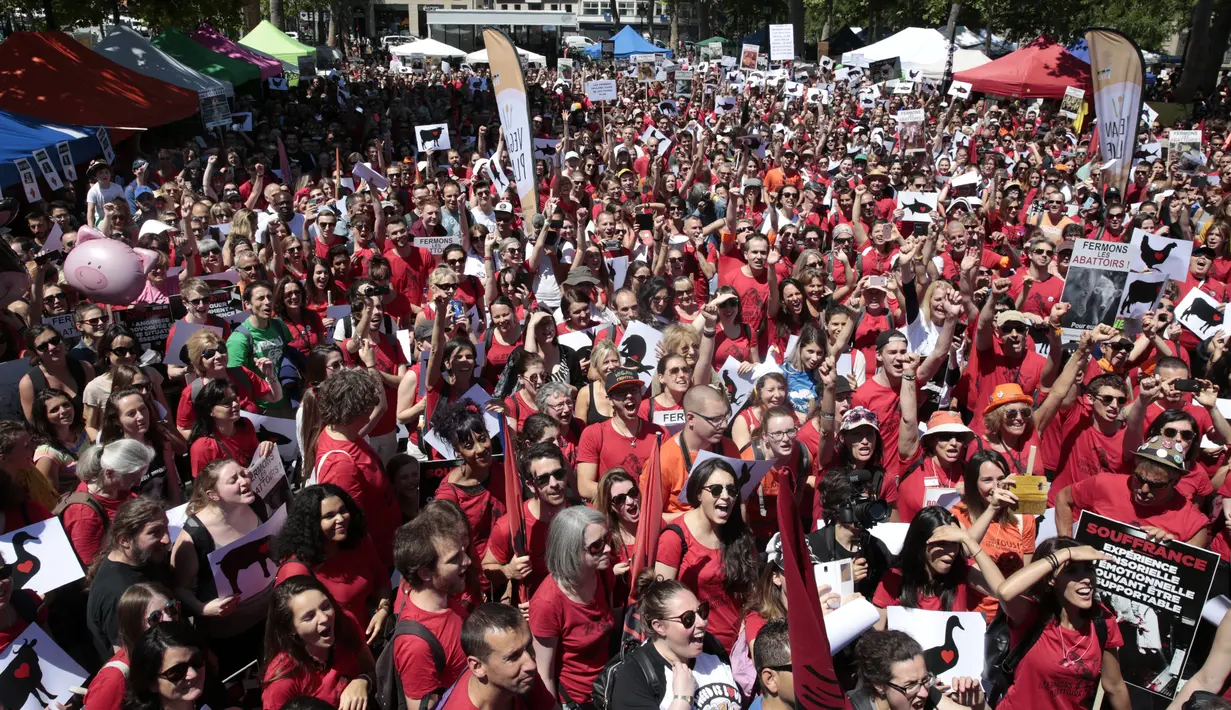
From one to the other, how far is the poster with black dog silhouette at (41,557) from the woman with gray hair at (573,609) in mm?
1927

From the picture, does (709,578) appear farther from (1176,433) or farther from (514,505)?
(1176,433)

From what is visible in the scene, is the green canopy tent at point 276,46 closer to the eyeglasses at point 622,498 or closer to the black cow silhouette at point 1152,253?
the black cow silhouette at point 1152,253

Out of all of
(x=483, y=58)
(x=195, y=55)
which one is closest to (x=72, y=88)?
(x=195, y=55)

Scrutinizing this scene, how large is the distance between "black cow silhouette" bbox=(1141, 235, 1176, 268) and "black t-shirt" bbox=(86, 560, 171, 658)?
24.4ft

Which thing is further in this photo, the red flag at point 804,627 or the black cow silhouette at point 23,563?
the black cow silhouette at point 23,563

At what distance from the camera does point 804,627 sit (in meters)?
2.64

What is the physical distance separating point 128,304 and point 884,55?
32.0 meters

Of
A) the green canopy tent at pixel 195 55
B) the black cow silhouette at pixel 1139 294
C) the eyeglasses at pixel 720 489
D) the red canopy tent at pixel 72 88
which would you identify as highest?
the green canopy tent at pixel 195 55

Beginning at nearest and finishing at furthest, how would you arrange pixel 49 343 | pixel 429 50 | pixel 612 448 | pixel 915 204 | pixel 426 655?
1. pixel 426 655
2. pixel 612 448
3. pixel 49 343
4. pixel 915 204
5. pixel 429 50

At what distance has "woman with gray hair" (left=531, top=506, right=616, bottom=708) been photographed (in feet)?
11.7

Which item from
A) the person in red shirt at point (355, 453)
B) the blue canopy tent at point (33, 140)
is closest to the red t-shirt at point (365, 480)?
the person in red shirt at point (355, 453)

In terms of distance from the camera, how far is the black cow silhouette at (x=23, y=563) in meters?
3.69

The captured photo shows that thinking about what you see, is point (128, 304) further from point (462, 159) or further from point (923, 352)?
point (462, 159)

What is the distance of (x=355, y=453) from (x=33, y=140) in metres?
11.2
